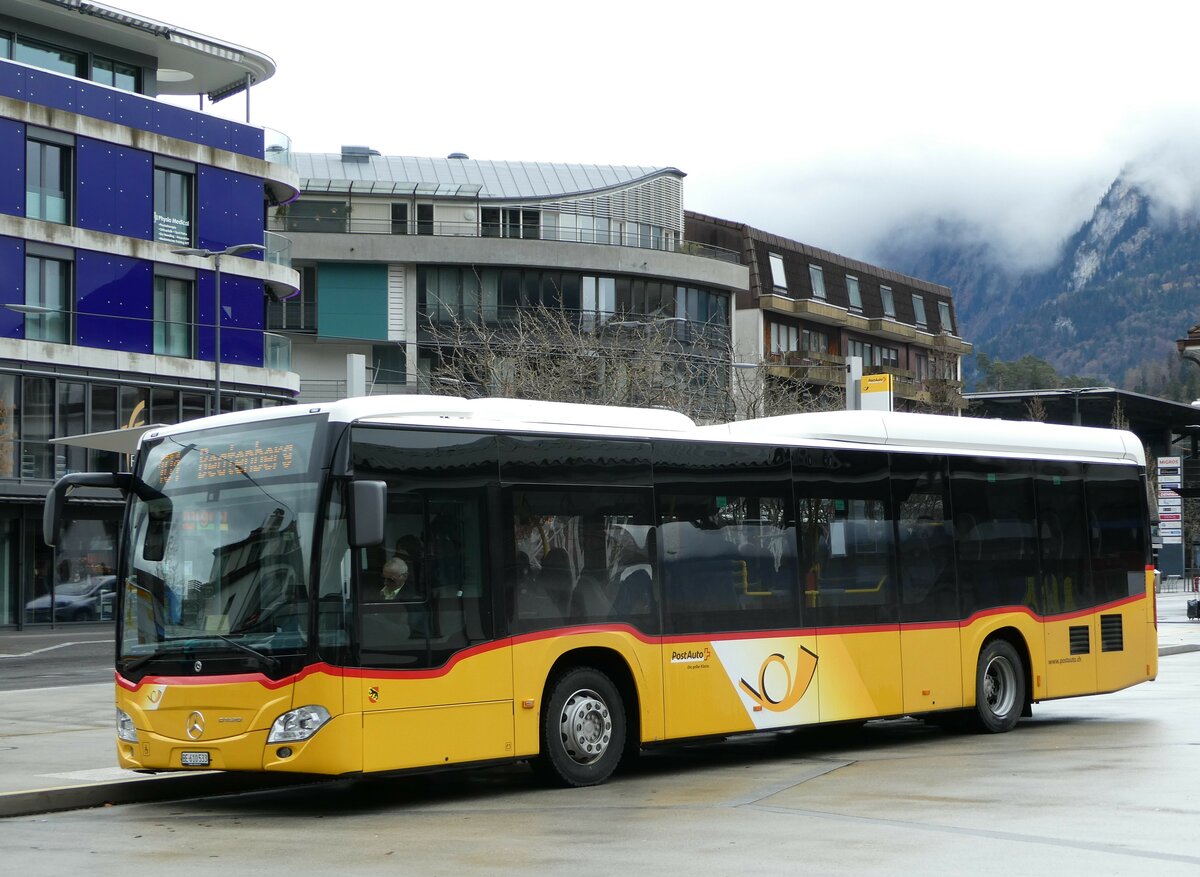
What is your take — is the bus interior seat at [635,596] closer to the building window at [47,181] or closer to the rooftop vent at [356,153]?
the building window at [47,181]

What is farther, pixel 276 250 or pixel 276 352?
pixel 276 250

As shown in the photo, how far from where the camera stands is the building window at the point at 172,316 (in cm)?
4531

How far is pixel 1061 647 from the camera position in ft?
56.9

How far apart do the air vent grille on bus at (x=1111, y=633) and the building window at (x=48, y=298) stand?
102 ft

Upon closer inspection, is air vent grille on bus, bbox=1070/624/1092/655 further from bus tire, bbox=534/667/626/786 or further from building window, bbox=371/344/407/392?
building window, bbox=371/344/407/392

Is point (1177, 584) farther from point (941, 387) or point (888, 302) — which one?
point (888, 302)

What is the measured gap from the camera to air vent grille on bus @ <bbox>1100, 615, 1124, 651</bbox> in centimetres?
1773

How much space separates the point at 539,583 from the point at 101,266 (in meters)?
34.2

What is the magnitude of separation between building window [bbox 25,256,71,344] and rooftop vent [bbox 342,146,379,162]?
96.5 ft

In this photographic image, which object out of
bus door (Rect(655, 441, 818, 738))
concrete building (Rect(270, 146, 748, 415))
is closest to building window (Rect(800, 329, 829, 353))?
concrete building (Rect(270, 146, 748, 415))

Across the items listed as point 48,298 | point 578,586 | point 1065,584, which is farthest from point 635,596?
point 48,298

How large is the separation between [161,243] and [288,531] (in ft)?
118

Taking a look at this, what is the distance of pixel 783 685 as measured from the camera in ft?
46.6

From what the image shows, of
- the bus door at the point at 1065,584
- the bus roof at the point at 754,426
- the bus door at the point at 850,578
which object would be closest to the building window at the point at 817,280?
the bus roof at the point at 754,426
